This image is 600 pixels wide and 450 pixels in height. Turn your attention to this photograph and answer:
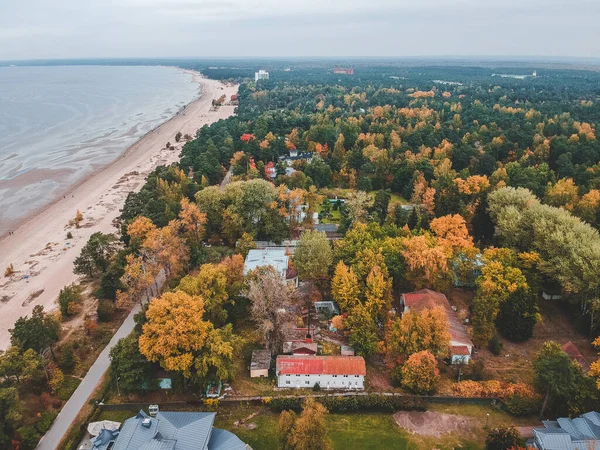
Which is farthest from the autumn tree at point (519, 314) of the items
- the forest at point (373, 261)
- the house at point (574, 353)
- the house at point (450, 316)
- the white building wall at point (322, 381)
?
the white building wall at point (322, 381)

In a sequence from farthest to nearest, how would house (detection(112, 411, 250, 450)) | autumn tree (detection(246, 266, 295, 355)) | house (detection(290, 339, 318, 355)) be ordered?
house (detection(290, 339, 318, 355)), autumn tree (detection(246, 266, 295, 355)), house (detection(112, 411, 250, 450))

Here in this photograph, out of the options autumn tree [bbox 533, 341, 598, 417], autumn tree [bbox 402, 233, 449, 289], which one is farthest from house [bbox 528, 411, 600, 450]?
autumn tree [bbox 402, 233, 449, 289]

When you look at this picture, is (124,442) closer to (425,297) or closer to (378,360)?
(378,360)

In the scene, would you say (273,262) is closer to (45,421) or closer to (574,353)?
(45,421)

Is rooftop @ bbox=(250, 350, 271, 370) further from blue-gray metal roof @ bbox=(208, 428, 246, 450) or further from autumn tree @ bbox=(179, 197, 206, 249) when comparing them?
autumn tree @ bbox=(179, 197, 206, 249)

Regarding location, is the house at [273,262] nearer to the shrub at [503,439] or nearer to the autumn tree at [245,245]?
the autumn tree at [245,245]

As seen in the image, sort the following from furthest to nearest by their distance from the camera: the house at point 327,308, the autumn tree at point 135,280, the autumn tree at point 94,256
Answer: the autumn tree at point 94,256
the house at point 327,308
the autumn tree at point 135,280

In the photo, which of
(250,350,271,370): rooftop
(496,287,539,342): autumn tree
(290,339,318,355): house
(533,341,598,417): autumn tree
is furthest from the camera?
(496,287,539,342): autumn tree
